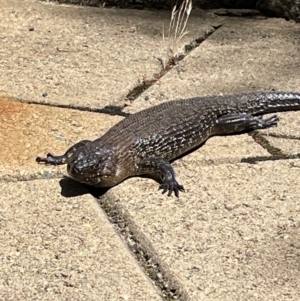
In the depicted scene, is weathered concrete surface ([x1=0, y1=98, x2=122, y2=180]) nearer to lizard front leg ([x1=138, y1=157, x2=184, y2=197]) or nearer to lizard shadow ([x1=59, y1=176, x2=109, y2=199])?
lizard shadow ([x1=59, y1=176, x2=109, y2=199])

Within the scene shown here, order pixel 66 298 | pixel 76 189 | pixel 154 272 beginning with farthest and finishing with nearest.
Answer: pixel 76 189 < pixel 154 272 < pixel 66 298

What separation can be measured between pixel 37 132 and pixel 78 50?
1386mm

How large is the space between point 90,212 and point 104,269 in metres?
0.46

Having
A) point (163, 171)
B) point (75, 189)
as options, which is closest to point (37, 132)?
point (75, 189)

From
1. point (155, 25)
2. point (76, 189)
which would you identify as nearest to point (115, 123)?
point (76, 189)

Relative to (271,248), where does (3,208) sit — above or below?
below

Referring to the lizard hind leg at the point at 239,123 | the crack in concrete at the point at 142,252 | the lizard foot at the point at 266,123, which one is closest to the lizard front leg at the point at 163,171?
the crack in concrete at the point at 142,252

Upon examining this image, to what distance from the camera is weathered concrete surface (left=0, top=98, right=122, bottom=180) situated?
155 inches

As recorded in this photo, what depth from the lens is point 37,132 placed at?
4324 mm

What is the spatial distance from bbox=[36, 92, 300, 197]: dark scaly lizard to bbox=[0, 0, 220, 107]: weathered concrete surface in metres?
0.53

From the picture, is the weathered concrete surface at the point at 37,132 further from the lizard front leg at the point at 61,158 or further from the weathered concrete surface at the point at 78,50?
the weathered concrete surface at the point at 78,50

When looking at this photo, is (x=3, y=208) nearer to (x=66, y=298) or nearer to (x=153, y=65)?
(x=66, y=298)

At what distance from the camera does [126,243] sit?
3.39 m

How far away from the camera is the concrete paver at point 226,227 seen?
3109mm
